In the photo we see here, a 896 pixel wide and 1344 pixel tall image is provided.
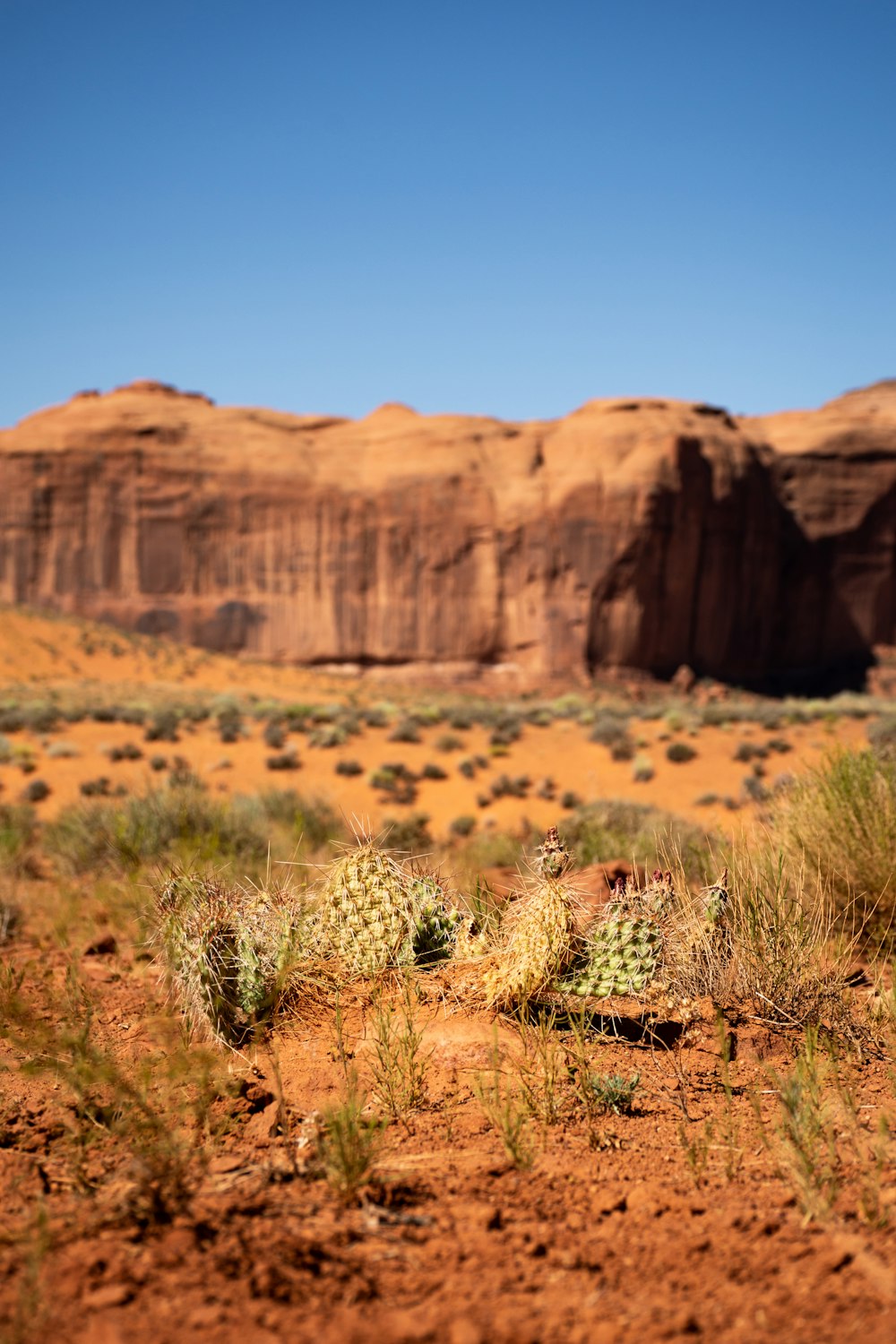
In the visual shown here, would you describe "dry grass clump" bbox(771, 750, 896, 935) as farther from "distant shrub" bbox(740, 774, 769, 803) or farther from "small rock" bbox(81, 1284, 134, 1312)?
"distant shrub" bbox(740, 774, 769, 803)

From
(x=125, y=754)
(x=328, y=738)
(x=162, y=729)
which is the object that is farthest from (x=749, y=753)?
(x=125, y=754)

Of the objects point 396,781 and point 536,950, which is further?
point 396,781

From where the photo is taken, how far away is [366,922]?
4.70 metres

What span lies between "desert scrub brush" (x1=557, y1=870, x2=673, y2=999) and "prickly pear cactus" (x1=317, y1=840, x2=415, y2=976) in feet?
2.49

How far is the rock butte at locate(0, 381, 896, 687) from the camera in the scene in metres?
50.1

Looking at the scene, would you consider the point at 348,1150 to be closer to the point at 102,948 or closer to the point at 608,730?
the point at 102,948

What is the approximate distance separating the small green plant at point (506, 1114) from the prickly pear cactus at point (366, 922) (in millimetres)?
752

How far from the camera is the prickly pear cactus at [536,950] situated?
4.27 meters

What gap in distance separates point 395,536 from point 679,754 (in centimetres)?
3473

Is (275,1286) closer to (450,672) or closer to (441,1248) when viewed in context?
(441,1248)

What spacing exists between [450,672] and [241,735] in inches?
1180

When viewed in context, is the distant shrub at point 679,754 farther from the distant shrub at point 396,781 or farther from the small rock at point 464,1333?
the small rock at point 464,1333

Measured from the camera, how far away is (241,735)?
20984 mm

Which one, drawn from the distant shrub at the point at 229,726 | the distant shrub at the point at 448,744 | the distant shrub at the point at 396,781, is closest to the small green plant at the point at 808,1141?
the distant shrub at the point at 396,781
